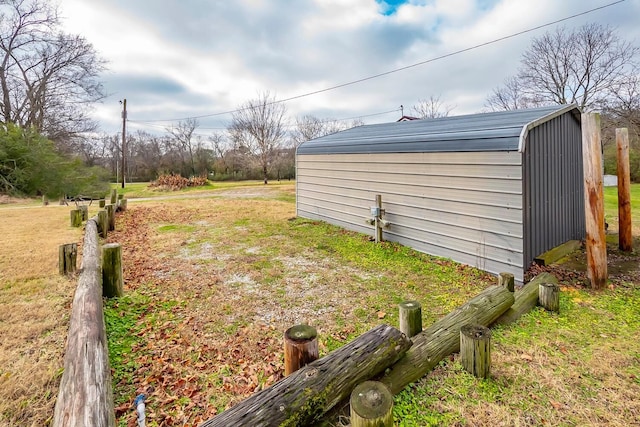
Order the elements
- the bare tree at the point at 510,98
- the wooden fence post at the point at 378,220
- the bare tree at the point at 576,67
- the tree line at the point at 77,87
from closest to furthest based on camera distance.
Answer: the wooden fence post at the point at 378,220 → the tree line at the point at 77,87 → the bare tree at the point at 576,67 → the bare tree at the point at 510,98

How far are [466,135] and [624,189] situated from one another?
3.33 metres

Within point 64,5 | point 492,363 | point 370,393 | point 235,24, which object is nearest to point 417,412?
point 370,393

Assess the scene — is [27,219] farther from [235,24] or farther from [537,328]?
[537,328]

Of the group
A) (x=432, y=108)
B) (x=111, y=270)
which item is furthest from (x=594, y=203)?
(x=432, y=108)

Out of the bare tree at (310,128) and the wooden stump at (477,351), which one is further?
the bare tree at (310,128)

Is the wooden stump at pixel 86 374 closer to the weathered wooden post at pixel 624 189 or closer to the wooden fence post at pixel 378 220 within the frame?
the wooden fence post at pixel 378 220

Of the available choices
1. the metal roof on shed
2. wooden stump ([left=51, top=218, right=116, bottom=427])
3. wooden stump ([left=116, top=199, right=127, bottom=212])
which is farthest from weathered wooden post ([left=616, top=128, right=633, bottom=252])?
wooden stump ([left=116, top=199, right=127, bottom=212])

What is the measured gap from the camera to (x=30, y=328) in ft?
10.3

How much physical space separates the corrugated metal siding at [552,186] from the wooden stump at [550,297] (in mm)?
997

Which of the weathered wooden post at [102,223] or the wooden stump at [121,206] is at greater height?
the wooden stump at [121,206]

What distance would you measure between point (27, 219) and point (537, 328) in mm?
13171

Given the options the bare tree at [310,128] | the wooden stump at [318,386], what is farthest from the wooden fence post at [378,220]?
the bare tree at [310,128]

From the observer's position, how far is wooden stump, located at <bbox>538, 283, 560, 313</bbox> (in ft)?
12.0

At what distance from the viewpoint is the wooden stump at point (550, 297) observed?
366 cm
